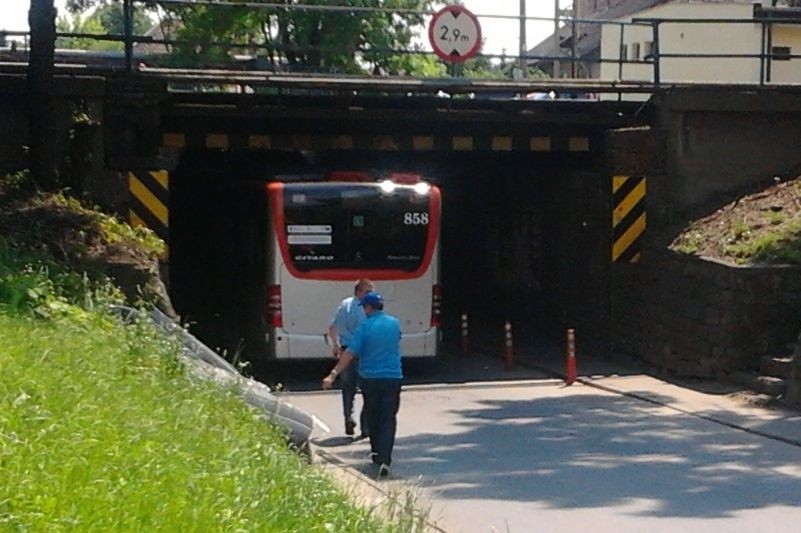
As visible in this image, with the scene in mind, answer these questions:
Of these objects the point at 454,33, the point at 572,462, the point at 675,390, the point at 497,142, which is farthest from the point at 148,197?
the point at 572,462

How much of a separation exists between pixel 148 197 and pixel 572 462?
31.4ft

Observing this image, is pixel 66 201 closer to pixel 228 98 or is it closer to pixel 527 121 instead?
pixel 228 98

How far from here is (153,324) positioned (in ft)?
43.5

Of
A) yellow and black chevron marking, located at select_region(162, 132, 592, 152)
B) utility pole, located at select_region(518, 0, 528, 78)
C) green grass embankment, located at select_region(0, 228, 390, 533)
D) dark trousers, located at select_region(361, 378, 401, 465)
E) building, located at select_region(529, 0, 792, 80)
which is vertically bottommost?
dark trousers, located at select_region(361, 378, 401, 465)

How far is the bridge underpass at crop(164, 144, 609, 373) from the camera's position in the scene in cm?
2436

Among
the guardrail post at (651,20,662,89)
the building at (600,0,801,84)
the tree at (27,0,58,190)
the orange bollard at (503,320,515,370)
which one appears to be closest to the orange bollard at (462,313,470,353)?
the orange bollard at (503,320,515,370)

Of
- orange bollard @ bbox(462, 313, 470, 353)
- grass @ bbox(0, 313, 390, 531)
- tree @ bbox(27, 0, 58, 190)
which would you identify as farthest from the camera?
orange bollard @ bbox(462, 313, 470, 353)

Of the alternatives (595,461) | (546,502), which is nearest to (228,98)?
(595,461)

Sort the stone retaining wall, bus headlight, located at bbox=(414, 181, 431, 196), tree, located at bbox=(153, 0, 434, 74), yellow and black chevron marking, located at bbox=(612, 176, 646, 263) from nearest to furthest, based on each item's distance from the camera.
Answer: the stone retaining wall
bus headlight, located at bbox=(414, 181, 431, 196)
yellow and black chevron marking, located at bbox=(612, 176, 646, 263)
tree, located at bbox=(153, 0, 434, 74)

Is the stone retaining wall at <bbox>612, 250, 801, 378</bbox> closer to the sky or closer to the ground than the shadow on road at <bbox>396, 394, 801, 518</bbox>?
closer to the sky

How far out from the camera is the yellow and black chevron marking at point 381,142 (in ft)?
75.4

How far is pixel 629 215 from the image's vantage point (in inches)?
930

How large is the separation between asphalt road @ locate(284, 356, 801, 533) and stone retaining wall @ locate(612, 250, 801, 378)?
85 centimetres

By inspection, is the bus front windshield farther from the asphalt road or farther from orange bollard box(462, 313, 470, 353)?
orange bollard box(462, 313, 470, 353)
